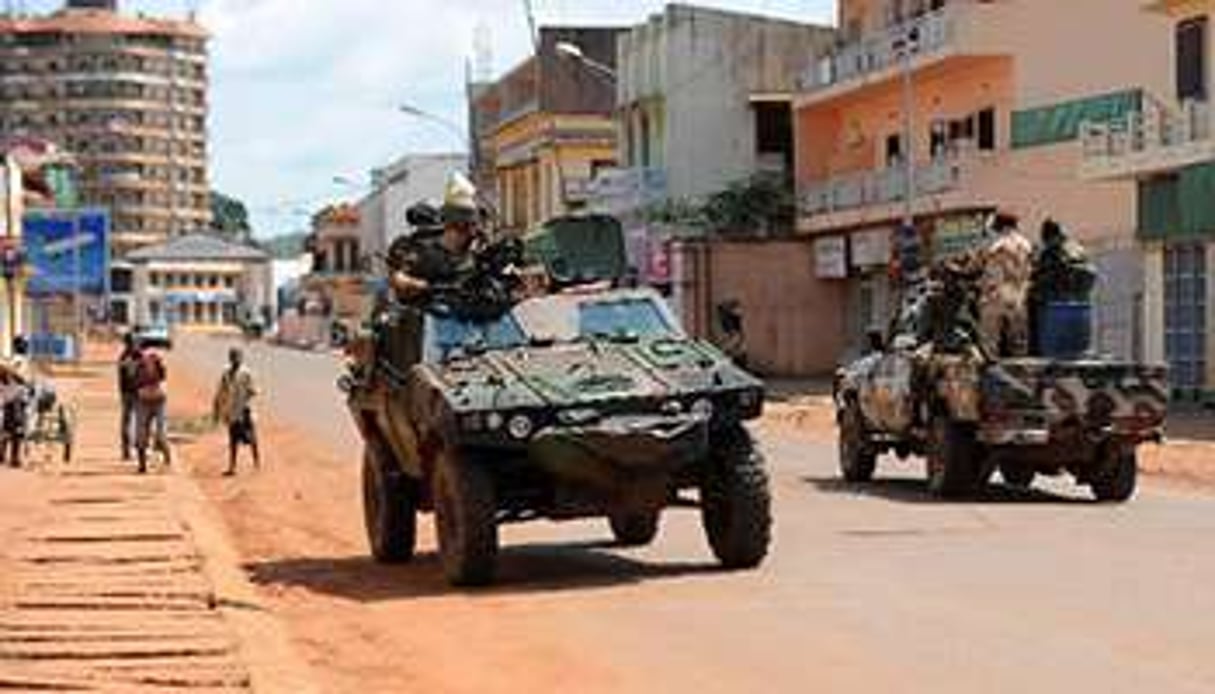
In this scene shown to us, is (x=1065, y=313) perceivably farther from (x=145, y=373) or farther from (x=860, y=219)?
(x=860, y=219)

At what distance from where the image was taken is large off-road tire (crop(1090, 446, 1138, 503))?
875 inches

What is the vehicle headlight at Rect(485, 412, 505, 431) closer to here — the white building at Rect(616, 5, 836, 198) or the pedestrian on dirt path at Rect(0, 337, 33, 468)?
the pedestrian on dirt path at Rect(0, 337, 33, 468)

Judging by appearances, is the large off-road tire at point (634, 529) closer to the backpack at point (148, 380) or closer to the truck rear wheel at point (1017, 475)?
the truck rear wheel at point (1017, 475)

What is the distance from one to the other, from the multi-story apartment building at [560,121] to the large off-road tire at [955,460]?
184 feet

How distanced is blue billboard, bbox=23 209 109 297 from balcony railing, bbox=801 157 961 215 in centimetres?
1717

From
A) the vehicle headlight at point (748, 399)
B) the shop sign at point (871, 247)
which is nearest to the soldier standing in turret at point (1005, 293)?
the vehicle headlight at point (748, 399)

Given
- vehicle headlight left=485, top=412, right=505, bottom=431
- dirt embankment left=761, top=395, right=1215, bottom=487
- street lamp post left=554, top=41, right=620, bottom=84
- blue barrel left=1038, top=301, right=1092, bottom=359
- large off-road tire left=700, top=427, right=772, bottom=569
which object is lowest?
dirt embankment left=761, top=395, right=1215, bottom=487

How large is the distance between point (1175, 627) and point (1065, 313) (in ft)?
33.0

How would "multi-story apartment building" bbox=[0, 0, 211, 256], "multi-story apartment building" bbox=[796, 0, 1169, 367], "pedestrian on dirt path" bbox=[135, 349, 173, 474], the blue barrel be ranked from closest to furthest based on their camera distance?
the blue barrel
"pedestrian on dirt path" bbox=[135, 349, 173, 474]
"multi-story apartment building" bbox=[796, 0, 1169, 367]
"multi-story apartment building" bbox=[0, 0, 211, 256]

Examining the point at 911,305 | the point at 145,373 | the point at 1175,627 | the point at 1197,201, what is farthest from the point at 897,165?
the point at 1175,627

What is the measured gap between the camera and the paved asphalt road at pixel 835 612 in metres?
11.5

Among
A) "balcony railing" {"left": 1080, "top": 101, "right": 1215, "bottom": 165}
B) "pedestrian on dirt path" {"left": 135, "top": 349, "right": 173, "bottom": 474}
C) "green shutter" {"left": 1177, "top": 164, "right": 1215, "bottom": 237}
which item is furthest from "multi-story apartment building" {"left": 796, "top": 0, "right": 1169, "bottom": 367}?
"pedestrian on dirt path" {"left": 135, "top": 349, "right": 173, "bottom": 474}

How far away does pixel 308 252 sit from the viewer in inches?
6407

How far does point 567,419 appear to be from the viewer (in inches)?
608
